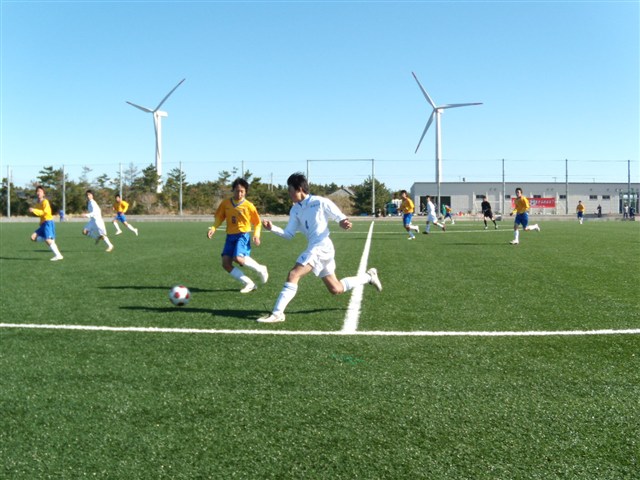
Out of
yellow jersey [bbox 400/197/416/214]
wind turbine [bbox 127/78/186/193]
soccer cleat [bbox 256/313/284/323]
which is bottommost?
soccer cleat [bbox 256/313/284/323]

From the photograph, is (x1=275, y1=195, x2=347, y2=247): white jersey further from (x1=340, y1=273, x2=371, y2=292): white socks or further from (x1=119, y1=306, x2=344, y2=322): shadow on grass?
(x1=119, y1=306, x2=344, y2=322): shadow on grass

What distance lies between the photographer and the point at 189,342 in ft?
18.0

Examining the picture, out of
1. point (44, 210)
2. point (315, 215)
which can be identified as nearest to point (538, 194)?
point (44, 210)

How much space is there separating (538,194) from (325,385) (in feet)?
226

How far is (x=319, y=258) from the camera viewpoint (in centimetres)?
659

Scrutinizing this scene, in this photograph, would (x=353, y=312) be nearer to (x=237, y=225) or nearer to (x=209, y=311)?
(x=209, y=311)

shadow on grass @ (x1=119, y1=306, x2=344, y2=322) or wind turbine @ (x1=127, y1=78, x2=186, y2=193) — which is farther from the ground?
wind turbine @ (x1=127, y1=78, x2=186, y2=193)

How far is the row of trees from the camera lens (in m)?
59.2

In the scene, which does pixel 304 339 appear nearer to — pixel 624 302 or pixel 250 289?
pixel 250 289

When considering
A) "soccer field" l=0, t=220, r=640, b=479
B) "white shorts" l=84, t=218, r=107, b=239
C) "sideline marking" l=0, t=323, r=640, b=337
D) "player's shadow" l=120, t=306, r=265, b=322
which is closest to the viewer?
"soccer field" l=0, t=220, r=640, b=479

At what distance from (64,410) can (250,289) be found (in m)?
5.35

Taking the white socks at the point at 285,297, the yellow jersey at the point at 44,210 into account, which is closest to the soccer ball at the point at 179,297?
the white socks at the point at 285,297

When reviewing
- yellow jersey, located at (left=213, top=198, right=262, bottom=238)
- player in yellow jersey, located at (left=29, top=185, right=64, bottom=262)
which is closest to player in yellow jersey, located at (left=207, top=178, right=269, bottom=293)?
yellow jersey, located at (left=213, top=198, right=262, bottom=238)

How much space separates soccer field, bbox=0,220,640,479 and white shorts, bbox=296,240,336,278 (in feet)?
1.90
